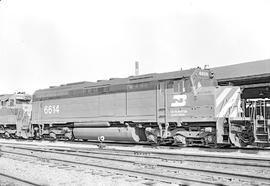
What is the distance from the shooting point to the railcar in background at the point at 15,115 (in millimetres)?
25781

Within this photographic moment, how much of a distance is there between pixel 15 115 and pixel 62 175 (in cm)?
1807

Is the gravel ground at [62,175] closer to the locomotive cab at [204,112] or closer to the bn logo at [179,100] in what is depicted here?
the locomotive cab at [204,112]

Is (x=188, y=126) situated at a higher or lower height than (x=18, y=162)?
higher

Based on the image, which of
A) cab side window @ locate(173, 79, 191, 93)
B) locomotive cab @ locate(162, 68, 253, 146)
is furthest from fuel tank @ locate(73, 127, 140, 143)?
cab side window @ locate(173, 79, 191, 93)

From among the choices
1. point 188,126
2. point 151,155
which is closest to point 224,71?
point 188,126

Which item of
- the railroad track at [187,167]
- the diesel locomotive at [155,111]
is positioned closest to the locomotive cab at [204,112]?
the diesel locomotive at [155,111]

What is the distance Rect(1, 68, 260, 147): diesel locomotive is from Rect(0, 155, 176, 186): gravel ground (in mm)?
6288

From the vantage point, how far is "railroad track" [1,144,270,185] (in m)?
8.17

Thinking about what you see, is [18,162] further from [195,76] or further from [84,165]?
[195,76]

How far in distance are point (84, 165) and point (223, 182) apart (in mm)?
4767

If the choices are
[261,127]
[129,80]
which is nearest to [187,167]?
[261,127]

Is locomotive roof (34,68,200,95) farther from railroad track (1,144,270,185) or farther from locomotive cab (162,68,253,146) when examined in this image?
railroad track (1,144,270,185)

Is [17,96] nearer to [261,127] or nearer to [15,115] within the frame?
[15,115]

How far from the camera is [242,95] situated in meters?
17.5
